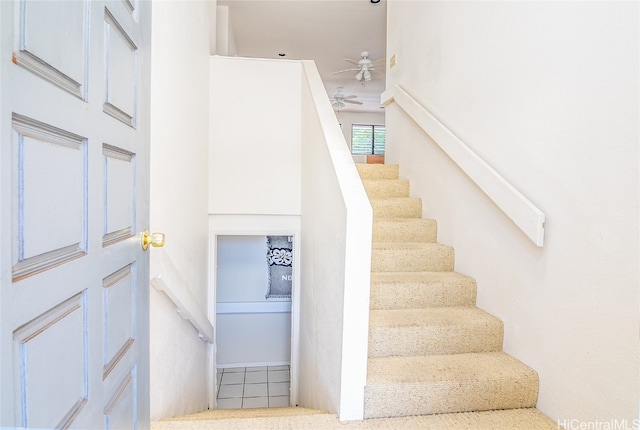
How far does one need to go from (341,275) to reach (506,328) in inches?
38.5

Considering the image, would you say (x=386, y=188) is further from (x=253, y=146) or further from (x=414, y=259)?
(x=253, y=146)

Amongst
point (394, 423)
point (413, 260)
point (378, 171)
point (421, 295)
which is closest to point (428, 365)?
point (394, 423)

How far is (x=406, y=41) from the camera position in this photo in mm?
3406

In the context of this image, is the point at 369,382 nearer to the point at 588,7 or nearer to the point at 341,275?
the point at 341,275

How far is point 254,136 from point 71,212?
2905 mm

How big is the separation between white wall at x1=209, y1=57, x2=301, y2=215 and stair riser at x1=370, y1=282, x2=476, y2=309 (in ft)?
5.32

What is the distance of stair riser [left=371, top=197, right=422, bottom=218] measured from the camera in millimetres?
2982

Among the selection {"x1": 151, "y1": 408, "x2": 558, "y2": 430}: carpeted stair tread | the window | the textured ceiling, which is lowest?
{"x1": 151, "y1": 408, "x2": 558, "y2": 430}: carpeted stair tread

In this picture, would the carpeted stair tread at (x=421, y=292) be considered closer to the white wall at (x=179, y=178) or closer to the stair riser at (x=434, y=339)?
the stair riser at (x=434, y=339)

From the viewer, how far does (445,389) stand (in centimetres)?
168

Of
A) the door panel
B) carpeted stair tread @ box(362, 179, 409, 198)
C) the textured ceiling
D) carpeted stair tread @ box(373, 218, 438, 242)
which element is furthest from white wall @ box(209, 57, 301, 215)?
the door panel

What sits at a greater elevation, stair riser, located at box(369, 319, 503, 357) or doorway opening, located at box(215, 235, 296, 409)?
stair riser, located at box(369, 319, 503, 357)

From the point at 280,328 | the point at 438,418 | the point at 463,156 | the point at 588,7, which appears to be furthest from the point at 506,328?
the point at 280,328

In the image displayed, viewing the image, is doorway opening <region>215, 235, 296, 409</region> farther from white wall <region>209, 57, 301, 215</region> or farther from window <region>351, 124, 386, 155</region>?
window <region>351, 124, 386, 155</region>
